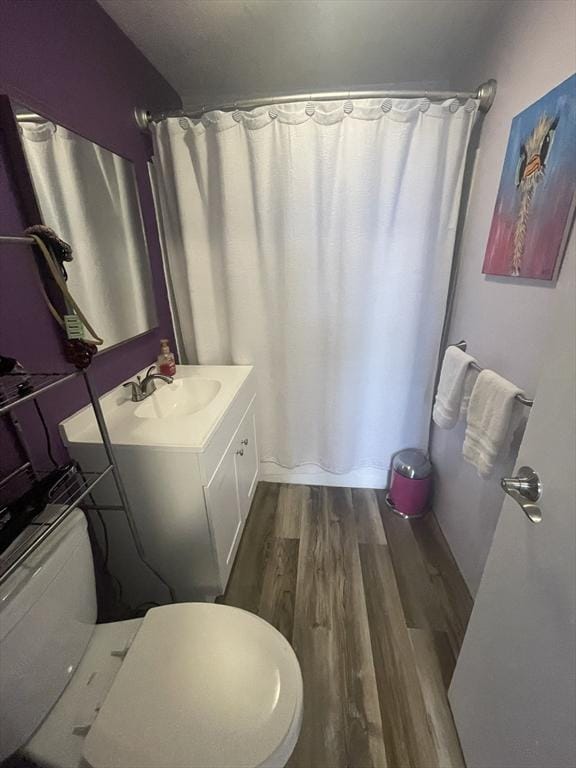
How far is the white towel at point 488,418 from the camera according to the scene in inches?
41.3

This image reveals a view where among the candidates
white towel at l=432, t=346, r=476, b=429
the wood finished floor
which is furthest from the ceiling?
the wood finished floor

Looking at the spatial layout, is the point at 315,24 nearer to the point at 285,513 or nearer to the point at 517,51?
the point at 517,51

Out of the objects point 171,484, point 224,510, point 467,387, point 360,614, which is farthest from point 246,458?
point 467,387

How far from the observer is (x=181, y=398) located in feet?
Answer: 5.09

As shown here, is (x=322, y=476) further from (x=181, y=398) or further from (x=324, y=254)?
(x=324, y=254)

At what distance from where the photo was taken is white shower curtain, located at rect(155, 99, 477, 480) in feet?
4.64

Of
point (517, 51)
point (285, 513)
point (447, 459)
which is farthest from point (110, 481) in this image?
point (517, 51)

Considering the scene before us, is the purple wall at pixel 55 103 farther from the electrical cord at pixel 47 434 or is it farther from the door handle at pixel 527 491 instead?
the door handle at pixel 527 491

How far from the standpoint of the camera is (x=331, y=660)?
119cm

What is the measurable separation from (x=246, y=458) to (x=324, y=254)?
113 cm

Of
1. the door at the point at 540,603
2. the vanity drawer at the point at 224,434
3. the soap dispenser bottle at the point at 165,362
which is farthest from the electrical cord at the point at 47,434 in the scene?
the door at the point at 540,603

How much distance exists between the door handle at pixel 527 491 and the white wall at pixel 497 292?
0.48 m

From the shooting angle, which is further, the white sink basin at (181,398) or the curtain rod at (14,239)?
the white sink basin at (181,398)

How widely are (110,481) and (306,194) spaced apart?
4.95 ft
